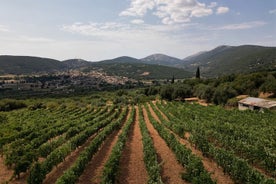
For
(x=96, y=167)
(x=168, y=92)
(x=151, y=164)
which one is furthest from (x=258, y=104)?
(x=96, y=167)

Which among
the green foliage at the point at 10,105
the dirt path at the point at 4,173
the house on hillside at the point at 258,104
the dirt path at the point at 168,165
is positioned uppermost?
the house on hillside at the point at 258,104

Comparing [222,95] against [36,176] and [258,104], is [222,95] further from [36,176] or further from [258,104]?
[36,176]

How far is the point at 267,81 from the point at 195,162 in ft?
231

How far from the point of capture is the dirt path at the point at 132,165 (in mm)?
16875

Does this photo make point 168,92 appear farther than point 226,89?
Yes

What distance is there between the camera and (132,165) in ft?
64.3

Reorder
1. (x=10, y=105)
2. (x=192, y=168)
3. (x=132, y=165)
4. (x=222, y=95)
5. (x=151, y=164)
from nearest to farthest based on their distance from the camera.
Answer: (x=192, y=168), (x=151, y=164), (x=132, y=165), (x=222, y=95), (x=10, y=105)

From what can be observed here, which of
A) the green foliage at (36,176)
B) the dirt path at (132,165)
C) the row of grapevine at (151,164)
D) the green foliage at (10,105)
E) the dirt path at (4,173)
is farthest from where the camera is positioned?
the green foliage at (10,105)

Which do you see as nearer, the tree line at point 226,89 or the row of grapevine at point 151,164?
the row of grapevine at point 151,164

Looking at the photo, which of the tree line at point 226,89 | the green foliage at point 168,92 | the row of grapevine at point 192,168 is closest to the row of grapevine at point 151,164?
the row of grapevine at point 192,168

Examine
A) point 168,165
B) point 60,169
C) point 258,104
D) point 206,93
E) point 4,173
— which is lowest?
point 4,173

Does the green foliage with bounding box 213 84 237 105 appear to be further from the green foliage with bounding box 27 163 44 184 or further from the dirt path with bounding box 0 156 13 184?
the green foliage with bounding box 27 163 44 184

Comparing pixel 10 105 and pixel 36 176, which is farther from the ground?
pixel 36 176

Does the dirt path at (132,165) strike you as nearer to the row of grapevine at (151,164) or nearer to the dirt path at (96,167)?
the row of grapevine at (151,164)
